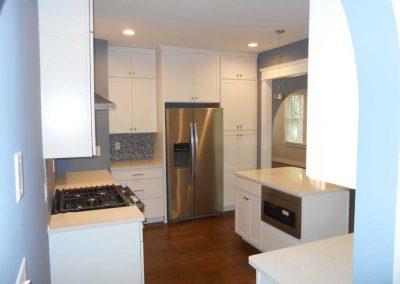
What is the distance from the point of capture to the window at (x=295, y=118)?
7.27 metres

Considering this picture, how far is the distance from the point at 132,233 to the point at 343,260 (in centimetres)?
131

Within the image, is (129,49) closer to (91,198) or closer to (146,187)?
(146,187)

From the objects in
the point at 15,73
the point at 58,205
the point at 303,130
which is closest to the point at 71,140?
the point at 58,205

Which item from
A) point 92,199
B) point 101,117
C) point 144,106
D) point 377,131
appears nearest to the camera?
point 377,131

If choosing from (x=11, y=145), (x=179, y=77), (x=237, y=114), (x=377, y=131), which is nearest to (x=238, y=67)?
(x=237, y=114)

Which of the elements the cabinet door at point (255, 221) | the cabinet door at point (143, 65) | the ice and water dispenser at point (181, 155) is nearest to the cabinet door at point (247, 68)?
the cabinet door at point (143, 65)

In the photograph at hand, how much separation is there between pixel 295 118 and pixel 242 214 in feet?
15.3

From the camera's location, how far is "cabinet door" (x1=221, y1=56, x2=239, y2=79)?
4.70 metres

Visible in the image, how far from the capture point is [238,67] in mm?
4812

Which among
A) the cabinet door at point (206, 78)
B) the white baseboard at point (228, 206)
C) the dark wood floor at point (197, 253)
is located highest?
the cabinet door at point (206, 78)

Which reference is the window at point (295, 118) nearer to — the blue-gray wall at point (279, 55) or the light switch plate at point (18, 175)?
the blue-gray wall at point (279, 55)

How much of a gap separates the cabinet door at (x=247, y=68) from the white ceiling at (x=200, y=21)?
1.68 feet

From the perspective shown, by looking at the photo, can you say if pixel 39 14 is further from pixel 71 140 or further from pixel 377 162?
pixel 377 162

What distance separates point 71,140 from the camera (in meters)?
2.04
